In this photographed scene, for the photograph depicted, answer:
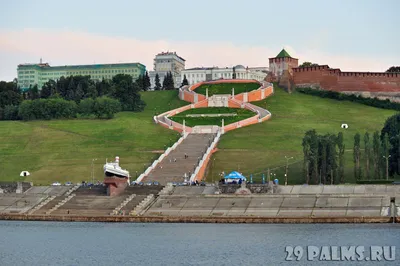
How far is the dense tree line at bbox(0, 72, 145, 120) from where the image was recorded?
14738 cm

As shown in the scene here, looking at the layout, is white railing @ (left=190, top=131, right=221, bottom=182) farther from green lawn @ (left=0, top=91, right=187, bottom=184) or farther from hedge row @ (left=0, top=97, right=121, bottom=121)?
hedge row @ (left=0, top=97, right=121, bottom=121)

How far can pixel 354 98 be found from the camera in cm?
15788

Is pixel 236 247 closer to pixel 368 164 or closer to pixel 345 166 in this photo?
pixel 368 164

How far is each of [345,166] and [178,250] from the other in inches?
1845

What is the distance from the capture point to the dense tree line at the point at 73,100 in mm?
147375

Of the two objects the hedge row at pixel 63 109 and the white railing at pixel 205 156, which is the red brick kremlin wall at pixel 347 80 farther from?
the white railing at pixel 205 156

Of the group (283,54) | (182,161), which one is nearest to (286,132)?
(182,161)

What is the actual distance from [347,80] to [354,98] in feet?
15.4

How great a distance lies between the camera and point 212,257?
194 ft


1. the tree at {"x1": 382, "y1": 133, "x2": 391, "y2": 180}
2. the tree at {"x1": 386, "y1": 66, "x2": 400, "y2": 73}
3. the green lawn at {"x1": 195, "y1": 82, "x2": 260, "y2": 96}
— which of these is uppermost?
the tree at {"x1": 386, "y1": 66, "x2": 400, "y2": 73}

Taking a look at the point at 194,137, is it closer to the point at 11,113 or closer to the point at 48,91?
the point at 11,113

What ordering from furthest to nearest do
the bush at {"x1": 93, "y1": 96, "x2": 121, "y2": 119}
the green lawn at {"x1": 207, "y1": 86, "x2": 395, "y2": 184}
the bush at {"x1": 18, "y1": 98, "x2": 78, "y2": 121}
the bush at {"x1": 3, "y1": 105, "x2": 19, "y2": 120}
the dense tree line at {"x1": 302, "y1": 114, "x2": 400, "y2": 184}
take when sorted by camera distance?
1. the bush at {"x1": 3, "y1": 105, "x2": 19, "y2": 120}
2. the bush at {"x1": 18, "y1": 98, "x2": 78, "y2": 121}
3. the bush at {"x1": 93, "y1": 96, "x2": 121, "y2": 119}
4. the green lawn at {"x1": 207, "y1": 86, "x2": 395, "y2": 184}
5. the dense tree line at {"x1": 302, "y1": 114, "x2": 400, "y2": 184}

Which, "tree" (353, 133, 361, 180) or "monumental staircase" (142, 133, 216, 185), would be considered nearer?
"tree" (353, 133, 361, 180)

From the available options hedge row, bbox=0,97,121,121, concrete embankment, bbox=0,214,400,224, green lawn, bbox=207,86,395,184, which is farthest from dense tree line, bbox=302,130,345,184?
hedge row, bbox=0,97,121,121
